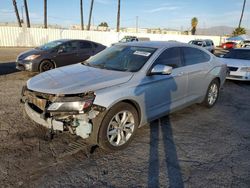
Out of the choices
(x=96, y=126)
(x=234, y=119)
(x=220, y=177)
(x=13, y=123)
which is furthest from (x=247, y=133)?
(x=13, y=123)

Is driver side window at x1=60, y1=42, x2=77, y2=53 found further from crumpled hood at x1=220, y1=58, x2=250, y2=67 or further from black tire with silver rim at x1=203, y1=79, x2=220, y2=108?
crumpled hood at x1=220, y1=58, x2=250, y2=67

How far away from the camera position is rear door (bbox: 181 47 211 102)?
15.6ft

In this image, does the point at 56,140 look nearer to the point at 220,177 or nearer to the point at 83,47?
the point at 220,177

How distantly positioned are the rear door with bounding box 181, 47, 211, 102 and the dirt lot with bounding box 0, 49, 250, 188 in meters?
0.63

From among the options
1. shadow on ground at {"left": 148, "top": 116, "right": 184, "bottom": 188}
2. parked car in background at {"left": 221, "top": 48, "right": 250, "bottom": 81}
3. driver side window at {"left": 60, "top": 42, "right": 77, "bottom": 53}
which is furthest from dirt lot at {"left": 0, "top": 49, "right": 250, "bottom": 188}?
driver side window at {"left": 60, "top": 42, "right": 77, "bottom": 53}

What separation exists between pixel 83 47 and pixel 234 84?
653 cm

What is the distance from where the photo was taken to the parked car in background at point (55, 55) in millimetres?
8624

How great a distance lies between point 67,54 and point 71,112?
7005mm

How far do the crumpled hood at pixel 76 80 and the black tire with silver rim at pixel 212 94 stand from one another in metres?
2.73

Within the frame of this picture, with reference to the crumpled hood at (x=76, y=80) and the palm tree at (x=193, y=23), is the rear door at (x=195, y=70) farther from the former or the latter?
the palm tree at (x=193, y=23)

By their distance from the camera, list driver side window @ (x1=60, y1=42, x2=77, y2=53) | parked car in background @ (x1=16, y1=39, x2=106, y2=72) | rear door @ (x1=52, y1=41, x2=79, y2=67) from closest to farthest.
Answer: parked car in background @ (x1=16, y1=39, x2=106, y2=72)
rear door @ (x1=52, y1=41, x2=79, y2=67)
driver side window @ (x1=60, y1=42, x2=77, y2=53)

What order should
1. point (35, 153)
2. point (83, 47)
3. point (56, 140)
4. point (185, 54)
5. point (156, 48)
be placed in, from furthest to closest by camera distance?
point (83, 47) → point (185, 54) → point (156, 48) → point (56, 140) → point (35, 153)

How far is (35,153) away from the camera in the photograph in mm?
3318

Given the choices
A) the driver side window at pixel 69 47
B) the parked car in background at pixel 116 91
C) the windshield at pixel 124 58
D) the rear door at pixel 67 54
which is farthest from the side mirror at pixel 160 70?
the driver side window at pixel 69 47
